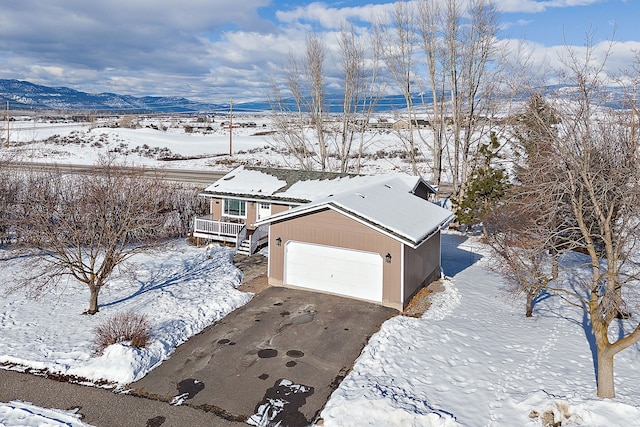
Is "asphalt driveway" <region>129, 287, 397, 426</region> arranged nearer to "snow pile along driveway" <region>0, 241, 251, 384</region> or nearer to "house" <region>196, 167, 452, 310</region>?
"snow pile along driveway" <region>0, 241, 251, 384</region>

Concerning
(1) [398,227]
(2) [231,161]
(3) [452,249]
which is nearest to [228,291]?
(1) [398,227]

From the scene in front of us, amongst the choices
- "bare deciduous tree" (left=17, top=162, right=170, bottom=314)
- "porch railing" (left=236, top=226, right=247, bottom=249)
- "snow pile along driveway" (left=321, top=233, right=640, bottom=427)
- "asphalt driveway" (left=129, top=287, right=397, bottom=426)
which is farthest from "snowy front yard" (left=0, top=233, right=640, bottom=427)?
"porch railing" (left=236, top=226, right=247, bottom=249)

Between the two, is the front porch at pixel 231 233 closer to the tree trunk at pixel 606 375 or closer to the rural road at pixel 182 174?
the rural road at pixel 182 174

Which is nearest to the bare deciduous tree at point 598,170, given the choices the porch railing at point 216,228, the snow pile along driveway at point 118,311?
the snow pile along driveway at point 118,311

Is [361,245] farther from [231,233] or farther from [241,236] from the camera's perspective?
[231,233]

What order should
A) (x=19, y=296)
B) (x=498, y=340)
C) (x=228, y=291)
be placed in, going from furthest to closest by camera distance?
(x=228, y=291), (x=19, y=296), (x=498, y=340)

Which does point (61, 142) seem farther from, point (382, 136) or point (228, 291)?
point (228, 291)
